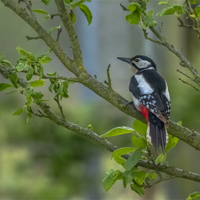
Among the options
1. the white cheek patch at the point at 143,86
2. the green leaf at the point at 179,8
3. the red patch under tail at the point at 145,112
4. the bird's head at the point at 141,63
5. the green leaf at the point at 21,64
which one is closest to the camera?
the green leaf at the point at 21,64

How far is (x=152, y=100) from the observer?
3.25 feet

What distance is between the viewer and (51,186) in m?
2.26

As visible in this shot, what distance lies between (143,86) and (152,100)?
10cm

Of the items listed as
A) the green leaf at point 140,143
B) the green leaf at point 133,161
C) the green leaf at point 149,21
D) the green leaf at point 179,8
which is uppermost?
the green leaf at point 179,8

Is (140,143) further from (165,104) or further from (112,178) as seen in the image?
(165,104)

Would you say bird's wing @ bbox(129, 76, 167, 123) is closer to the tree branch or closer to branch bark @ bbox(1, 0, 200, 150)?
branch bark @ bbox(1, 0, 200, 150)

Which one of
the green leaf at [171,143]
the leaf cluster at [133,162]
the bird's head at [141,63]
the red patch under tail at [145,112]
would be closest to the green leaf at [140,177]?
the leaf cluster at [133,162]

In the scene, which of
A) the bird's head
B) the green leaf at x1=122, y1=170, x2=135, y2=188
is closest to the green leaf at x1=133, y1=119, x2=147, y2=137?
the green leaf at x1=122, y1=170, x2=135, y2=188

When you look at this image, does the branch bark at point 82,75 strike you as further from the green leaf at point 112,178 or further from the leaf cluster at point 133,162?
the green leaf at point 112,178

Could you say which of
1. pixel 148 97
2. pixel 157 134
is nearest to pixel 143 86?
pixel 148 97

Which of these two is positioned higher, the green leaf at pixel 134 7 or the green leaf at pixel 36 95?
the green leaf at pixel 134 7

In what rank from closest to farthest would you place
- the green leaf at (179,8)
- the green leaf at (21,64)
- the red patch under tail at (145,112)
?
the green leaf at (21,64), the green leaf at (179,8), the red patch under tail at (145,112)

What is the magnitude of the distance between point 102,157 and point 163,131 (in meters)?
1.66

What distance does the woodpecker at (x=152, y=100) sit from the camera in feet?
2.55
